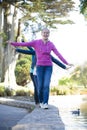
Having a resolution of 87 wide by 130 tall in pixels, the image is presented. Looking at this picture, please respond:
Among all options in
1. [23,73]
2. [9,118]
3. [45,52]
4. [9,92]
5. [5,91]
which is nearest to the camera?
[9,118]

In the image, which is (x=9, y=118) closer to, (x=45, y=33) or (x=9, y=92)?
(x=45, y=33)

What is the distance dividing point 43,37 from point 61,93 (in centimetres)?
2300

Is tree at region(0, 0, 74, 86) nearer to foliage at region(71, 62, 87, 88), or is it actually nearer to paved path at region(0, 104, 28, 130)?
paved path at region(0, 104, 28, 130)

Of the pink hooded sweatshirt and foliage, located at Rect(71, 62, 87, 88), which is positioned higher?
foliage, located at Rect(71, 62, 87, 88)

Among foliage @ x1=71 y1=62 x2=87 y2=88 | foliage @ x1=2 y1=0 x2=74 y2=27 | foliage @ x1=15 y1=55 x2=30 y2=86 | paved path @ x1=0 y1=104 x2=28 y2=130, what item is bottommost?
paved path @ x1=0 y1=104 x2=28 y2=130

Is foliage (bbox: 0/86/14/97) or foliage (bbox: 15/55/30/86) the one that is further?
foliage (bbox: 15/55/30/86)

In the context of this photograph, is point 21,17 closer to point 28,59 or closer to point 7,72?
point 7,72

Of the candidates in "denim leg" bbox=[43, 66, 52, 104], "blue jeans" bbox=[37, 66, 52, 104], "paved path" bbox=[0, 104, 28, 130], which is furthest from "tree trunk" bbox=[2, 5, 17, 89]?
"denim leg" bbox=[43, 66, 52, 104]

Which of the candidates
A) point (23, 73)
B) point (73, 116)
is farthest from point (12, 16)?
point (73, 116)

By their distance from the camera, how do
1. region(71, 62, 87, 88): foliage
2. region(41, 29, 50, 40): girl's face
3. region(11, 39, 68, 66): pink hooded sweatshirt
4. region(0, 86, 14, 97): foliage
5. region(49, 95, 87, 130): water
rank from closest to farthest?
region(49, 95, 87, 130): water, region(41, 29, 50, 40): girl's face, region(11, 39, 68, 66): pink hooded sweatshirt, region(0, 86, 14, 97): foliage, region(71, 62, 87, 88): foliage

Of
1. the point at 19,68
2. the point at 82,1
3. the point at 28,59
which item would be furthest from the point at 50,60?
the point at 28,59

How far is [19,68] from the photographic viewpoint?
153 ft

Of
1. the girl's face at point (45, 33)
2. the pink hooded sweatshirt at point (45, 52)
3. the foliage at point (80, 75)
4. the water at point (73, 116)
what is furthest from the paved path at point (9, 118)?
the foliage at point (80, 75)

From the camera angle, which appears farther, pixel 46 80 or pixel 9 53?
pixel 9 53
